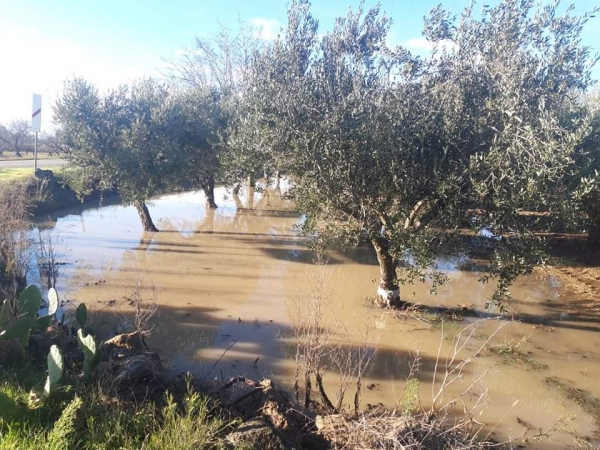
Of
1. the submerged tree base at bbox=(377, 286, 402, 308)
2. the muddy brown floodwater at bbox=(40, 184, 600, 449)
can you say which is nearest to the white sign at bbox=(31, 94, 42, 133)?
the muddy brown floodwater at bbox=(40, 184, 600, 449)

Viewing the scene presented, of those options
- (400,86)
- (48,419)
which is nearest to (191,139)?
(400,86)

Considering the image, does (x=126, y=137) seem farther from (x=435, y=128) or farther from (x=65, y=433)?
(x=65, y=433)

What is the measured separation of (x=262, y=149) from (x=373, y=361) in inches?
212

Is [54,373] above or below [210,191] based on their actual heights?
below

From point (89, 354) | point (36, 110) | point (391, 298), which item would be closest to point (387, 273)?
point (391, 298)

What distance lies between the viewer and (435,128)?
8039mm

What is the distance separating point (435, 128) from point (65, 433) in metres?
7.19

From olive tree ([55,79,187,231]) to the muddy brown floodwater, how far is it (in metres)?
2.56

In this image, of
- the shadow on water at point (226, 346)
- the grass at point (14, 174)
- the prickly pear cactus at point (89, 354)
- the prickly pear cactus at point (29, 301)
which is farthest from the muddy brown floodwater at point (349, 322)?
the grass at point (14, 174)

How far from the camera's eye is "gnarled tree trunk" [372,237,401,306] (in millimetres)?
10141

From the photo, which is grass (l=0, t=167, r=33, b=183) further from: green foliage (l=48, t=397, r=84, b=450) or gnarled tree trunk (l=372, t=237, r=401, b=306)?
green foliage (l=48, t=397, r=84, b=450)

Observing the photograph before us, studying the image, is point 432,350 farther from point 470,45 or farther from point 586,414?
point 470,45

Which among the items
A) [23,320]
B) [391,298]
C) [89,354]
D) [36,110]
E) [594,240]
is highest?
[36,110]

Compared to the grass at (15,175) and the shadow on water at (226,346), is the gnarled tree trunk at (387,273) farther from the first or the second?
the grass at (15,175)
